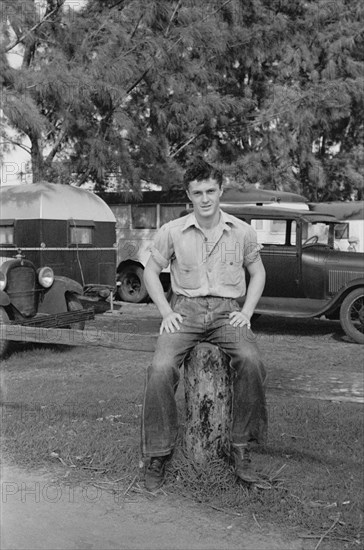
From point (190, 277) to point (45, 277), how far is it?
598cm

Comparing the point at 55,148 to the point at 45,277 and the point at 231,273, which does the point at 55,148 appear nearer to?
the point at 45,277

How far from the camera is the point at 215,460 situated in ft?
12.0

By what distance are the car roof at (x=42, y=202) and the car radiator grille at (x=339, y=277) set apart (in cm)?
405

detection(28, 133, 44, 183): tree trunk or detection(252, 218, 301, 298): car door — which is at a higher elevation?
detection(28, 133, 44, 183): tree trunk

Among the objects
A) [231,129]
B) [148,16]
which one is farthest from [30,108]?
[231,129]

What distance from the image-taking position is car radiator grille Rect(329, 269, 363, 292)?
33.5ft

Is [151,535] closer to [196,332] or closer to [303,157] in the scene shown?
[196,332]

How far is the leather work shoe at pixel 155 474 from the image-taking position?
11.7 feet

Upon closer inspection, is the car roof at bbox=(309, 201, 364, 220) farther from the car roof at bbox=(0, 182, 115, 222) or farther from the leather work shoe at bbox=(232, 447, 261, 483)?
the leather work shoe at bbox=(232, 447, 261, 483)

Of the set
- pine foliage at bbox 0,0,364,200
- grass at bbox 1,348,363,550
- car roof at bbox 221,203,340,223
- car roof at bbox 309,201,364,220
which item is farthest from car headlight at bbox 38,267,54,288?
car roof at bbox 309,201,364,220

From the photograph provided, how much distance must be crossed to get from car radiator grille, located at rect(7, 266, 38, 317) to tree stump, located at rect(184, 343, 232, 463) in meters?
5.46

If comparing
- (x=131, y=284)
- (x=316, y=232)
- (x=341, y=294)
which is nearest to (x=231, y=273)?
(x=341, y=294)

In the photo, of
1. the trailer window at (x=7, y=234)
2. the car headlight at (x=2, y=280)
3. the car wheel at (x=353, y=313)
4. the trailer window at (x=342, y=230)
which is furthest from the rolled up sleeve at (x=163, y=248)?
the trailer window at (x=342, y=230)

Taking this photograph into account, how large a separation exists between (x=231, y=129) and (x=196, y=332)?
13509 mm
